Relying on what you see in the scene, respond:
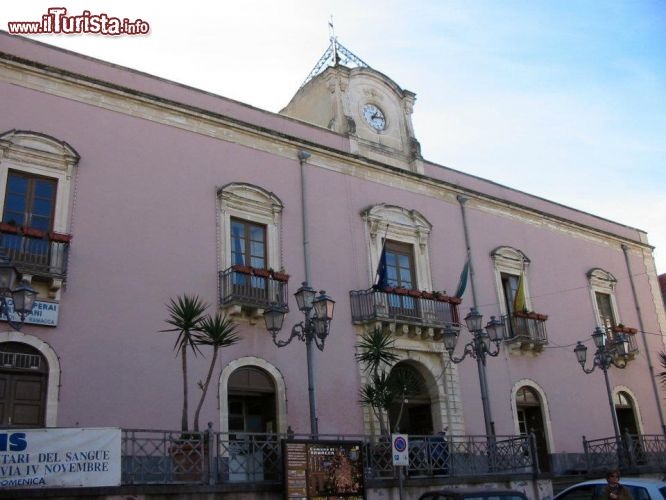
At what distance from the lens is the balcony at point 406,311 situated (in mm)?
17188

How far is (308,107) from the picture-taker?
2092 cm

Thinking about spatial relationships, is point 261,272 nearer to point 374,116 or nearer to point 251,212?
point 251,212

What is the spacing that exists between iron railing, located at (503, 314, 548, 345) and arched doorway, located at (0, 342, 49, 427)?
12044mm

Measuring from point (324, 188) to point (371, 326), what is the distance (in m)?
3.62

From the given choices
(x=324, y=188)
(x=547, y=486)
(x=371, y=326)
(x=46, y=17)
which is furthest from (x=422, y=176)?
(x=46, y=17)

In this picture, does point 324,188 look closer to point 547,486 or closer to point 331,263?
point 331,263

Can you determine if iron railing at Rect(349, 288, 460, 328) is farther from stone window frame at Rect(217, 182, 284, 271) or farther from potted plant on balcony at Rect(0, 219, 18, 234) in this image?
potted plant on balcony at Rect(0, 219, 18, 234)

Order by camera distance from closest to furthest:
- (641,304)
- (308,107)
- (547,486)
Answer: (547,486) → (308,107) → (641,304)

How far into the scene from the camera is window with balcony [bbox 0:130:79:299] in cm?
1295

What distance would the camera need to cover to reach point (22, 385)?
12.6 meters

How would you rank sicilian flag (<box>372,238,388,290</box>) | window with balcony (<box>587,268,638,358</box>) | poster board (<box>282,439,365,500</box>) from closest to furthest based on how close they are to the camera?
poster board (<box>282,439,365,500</box>)
sicilian flag (<box>372,238,388,290</box>)
window with balcony (<box>587,268,638,358</box>)

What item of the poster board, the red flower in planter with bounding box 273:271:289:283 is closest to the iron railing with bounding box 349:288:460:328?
the red flower in planter with bounding box 273:271:289:283

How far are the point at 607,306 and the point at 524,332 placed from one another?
18.1ft

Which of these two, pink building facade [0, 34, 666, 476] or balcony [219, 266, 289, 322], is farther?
balcony [219, 266, 289, 322]
